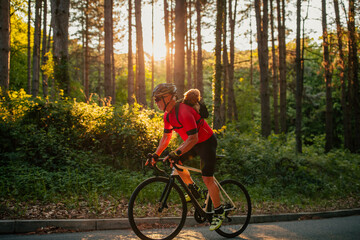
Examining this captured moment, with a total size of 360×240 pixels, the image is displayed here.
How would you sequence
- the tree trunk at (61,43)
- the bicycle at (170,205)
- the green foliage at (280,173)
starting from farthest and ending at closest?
the tree trunk at (61,43) < the green foliage at (280,173) < the bicycle at (170,205)

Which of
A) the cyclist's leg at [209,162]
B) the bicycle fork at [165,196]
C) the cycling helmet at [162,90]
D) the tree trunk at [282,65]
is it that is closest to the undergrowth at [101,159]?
the bicycle fork at [165,196]

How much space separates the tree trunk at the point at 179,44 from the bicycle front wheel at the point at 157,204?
725 centimetres

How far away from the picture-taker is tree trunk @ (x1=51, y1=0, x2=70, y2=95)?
12.7m

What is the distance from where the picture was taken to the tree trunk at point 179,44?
11.6 metres

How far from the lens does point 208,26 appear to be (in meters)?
24.8

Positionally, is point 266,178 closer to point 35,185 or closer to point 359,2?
point 35,185

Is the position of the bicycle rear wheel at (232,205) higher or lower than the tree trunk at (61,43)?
lower

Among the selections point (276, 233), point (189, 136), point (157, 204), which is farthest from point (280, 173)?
point (189, 136)

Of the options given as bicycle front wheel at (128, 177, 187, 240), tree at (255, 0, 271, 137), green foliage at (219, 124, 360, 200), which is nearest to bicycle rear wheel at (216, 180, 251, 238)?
bicycle front wheel at (128, 177, 187, 240)

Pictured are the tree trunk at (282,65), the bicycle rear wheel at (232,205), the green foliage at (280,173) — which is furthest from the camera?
the tree trunk at (282,65)

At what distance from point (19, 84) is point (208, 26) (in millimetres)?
16516

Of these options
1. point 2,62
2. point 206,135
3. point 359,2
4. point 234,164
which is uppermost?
point 359,2

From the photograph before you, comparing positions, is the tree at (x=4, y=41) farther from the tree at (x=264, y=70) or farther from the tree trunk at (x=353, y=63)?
the tree trunk at (x=353, y=63)

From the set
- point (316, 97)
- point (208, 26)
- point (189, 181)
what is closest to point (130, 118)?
point (189, 181)
